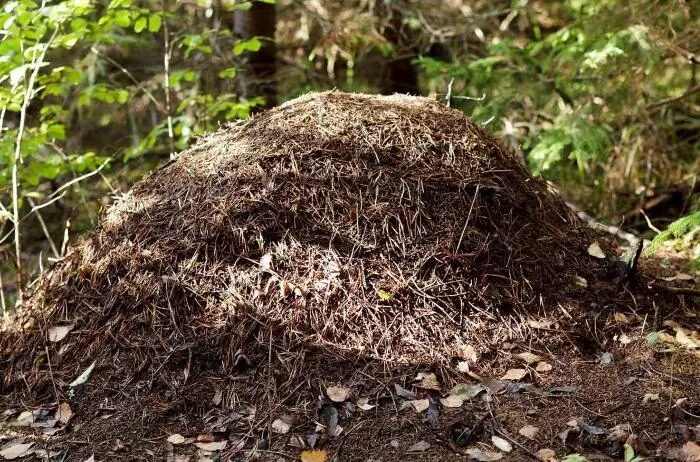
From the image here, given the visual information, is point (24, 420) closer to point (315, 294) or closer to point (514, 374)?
point (315, 294)

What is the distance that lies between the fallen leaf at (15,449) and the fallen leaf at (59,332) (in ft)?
2.31

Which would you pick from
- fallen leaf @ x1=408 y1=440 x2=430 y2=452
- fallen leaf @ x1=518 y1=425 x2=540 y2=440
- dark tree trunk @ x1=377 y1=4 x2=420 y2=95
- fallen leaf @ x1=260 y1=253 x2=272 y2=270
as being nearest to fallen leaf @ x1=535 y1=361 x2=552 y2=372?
fallen leaf @ x1=518 y1=425 x2=540 y2=440

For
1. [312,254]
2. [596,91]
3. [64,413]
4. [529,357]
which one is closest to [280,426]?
[312,254]

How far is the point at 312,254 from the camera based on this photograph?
3.40 metres

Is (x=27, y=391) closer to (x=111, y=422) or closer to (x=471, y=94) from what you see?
(x=111, y=422)

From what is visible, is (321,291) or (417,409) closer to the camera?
(417,409)

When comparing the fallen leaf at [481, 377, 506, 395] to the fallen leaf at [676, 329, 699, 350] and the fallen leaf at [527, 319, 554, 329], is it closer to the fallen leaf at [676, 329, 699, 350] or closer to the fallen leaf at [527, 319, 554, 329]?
the fallen leaf at [527, 319, 554, 329]

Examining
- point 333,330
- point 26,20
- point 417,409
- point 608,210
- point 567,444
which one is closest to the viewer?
point 567,444

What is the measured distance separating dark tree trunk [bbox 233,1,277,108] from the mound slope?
2.84 metres

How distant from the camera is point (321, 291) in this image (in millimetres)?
3268

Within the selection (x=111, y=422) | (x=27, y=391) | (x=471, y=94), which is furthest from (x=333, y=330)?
(x=471, y=94)

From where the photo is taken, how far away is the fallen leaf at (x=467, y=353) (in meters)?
3.11

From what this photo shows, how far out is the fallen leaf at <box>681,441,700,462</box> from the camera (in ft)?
7.84

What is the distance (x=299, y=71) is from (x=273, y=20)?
0.85 m
